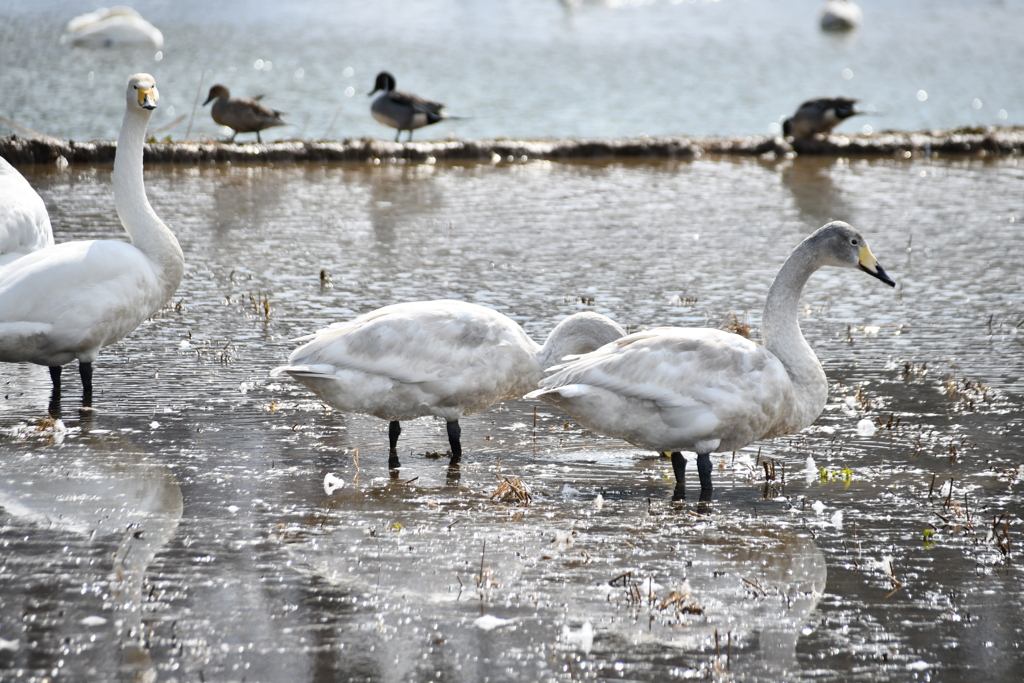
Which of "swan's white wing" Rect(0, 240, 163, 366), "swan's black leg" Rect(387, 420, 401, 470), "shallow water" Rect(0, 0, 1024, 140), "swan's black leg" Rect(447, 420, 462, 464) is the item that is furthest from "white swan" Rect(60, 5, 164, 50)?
"swan's black leg" Rect(447, 420, 462, 464)

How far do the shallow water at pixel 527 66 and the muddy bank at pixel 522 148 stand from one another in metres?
1.46

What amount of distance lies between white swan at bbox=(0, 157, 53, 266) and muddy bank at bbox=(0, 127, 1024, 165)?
1012 cm

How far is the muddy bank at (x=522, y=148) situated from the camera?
18469 mm

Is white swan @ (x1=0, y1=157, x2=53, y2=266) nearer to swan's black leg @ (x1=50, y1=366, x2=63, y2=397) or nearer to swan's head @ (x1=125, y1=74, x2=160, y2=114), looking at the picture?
swan's head @ (x1=125, y1=74, x2=160, y2=114)

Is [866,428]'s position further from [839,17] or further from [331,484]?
[839,17]

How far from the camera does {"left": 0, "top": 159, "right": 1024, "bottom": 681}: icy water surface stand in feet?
13.8

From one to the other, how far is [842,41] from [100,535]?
61.6m

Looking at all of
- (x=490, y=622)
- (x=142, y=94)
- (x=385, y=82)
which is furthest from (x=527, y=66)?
(x=490, y=622)

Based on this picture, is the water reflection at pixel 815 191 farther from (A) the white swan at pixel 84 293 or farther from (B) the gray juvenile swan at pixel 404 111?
(A) the white swan at pixel 84 293

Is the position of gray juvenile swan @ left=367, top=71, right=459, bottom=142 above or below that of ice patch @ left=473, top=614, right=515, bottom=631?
above

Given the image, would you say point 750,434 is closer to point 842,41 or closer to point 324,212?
point 324,212

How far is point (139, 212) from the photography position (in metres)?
7.93

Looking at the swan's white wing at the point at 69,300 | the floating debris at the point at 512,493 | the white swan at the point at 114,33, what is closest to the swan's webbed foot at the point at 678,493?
the floating debris at the point at 512,493

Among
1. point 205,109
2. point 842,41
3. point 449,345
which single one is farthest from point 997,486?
point 842,41
